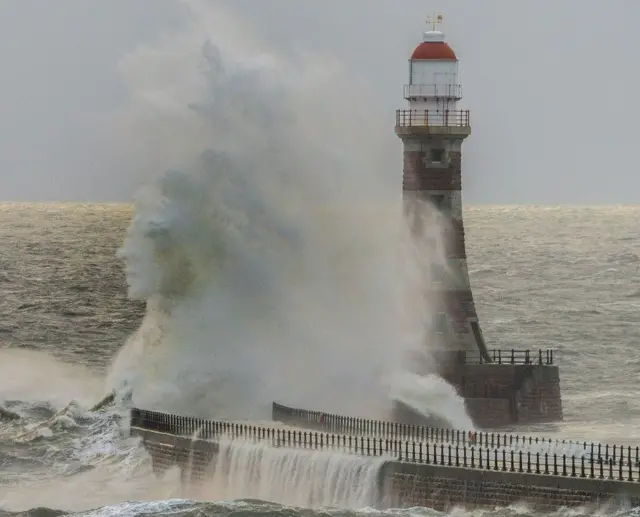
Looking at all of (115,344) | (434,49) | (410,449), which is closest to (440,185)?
(434,49)

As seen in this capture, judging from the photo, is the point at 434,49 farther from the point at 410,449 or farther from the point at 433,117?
the point at 410,449

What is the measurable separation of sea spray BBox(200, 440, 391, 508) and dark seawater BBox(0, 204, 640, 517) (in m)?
0.52

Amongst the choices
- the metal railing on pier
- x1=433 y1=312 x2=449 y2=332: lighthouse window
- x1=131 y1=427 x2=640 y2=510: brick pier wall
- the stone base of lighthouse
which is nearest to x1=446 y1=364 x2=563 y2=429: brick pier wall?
the stone base of lighthouse

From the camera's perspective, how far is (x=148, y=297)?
46938mm

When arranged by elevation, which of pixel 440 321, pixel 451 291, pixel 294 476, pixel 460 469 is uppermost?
pixel 451 291

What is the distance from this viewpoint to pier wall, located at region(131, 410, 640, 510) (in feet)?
106

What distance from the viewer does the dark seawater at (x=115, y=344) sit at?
38438mm

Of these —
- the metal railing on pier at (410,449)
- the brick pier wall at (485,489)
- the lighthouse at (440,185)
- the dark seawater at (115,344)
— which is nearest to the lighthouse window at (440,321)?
the lighthouse at (440,185)

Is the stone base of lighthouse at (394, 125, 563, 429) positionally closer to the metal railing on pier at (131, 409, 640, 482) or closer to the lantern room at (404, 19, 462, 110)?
the lantern room at (404, 19, 462, 110)

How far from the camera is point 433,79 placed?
1737 inches

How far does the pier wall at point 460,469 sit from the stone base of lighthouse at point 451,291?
513cm

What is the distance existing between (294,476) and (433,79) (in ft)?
41.1

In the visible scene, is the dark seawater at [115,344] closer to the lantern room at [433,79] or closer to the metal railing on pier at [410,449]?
the metal railing on pier at [410,449]

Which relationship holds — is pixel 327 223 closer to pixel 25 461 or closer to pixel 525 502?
pixel 25 461
